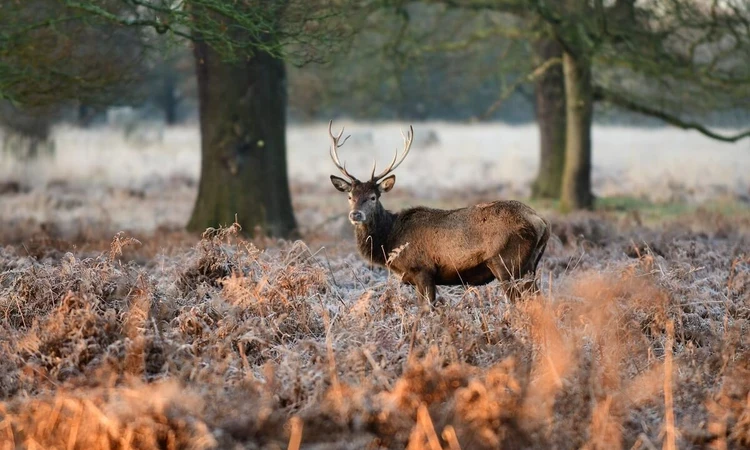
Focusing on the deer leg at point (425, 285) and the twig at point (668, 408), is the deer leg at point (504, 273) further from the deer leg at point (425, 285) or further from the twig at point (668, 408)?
the twig at point (668, 408)

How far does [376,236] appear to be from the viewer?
8.62m

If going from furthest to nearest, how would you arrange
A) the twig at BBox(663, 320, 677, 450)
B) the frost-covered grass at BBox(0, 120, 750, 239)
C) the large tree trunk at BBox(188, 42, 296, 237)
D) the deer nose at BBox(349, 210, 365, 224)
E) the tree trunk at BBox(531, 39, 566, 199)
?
the tree trunk at BBox(531, 39, 566, 199)
the frost-covered grass at BBox(0, 120, 750, 239)
the large tree trunk at BBox(188, 42, 296, 237)
the deer nose at BBox(349, 210, 365, 224)
the twig at BBox(663, 320, 677, 450)

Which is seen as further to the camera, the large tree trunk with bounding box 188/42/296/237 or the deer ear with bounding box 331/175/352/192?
the large tree trunk with bounding box 188/42/296/237

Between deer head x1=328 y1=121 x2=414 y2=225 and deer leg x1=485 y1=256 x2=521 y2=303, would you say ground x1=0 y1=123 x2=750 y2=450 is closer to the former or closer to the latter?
deer leg x1=485 y1=256 x2=521 y2=303

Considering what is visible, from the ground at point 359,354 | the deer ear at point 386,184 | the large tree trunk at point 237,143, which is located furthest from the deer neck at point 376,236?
the large tree trunk at point 237,143

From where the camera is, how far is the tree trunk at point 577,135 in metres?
18.4

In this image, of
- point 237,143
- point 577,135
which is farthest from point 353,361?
point 577,135

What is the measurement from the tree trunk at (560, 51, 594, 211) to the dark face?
1046 cm

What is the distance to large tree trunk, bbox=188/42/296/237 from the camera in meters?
14.0

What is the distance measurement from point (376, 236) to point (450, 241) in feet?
2.42

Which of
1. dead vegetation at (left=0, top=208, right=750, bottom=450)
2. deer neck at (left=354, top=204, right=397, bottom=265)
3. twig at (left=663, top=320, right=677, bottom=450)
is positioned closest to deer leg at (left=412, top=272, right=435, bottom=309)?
dead vegetation at (left=0, top=208, right=750, bottom=450)

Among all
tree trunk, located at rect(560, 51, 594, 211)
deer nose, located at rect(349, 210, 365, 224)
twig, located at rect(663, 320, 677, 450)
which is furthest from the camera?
tree trunk, located at rect(560, 51, 594, 211)

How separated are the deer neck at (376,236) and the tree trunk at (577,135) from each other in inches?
413

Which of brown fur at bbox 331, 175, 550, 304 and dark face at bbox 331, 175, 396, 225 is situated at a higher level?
dark face at bbox 331, 175, 396, 225
